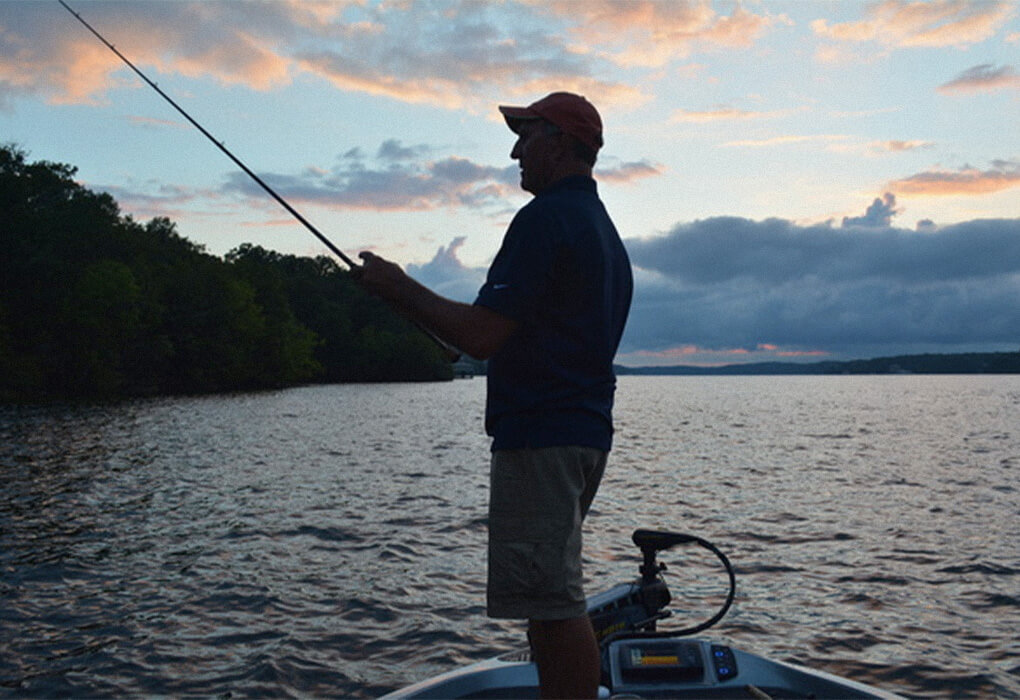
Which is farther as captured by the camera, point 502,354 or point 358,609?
point 358,609

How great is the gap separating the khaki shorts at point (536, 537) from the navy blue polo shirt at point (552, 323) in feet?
0.28

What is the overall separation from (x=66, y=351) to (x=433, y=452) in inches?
1583

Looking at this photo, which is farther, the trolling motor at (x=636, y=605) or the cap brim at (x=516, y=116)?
the trolling motor at (x=636, y=605)

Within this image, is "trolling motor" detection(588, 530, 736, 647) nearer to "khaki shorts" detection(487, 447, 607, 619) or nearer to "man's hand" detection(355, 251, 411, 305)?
"khaki shorts" detection(487, 447, 607, 619)

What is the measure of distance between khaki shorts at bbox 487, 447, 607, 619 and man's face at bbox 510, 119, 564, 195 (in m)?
1.04

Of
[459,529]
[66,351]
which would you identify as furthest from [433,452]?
[66,351]

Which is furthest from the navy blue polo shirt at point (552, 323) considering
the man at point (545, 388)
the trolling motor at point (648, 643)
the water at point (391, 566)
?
the water at point (391, 566)

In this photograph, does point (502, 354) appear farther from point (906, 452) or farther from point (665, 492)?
point (906, 452)

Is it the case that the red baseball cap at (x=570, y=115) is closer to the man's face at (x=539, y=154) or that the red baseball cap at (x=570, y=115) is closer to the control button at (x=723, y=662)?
the man's face at (x=539, y=154)

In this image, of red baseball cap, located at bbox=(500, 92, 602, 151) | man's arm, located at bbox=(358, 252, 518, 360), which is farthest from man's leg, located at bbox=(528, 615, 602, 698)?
red baseball cap, located at bbox=(500, 92, 602, 151)

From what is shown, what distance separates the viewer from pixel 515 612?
269 cm

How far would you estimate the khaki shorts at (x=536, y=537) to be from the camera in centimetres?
269

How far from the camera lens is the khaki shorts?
8.83 feet

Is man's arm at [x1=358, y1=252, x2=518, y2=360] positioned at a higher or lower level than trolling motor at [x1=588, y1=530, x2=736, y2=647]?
higher
